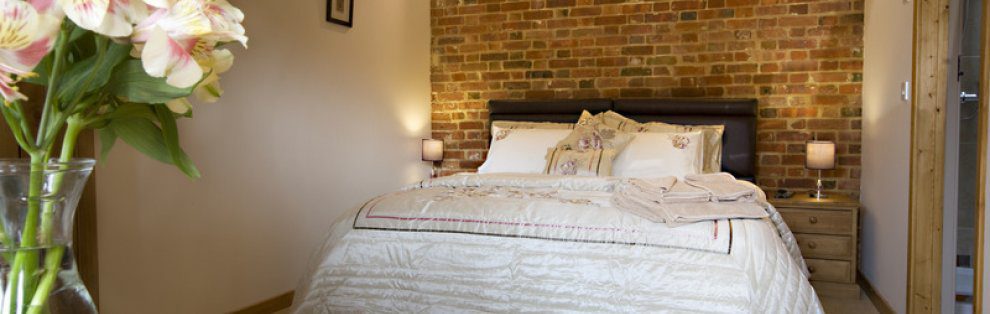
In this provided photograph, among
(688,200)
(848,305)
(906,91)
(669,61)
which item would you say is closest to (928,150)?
(906,91)

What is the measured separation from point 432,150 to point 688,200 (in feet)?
9.01

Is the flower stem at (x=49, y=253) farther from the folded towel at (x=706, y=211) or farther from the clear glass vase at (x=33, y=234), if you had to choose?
the folded towel at (x=706, y=211)

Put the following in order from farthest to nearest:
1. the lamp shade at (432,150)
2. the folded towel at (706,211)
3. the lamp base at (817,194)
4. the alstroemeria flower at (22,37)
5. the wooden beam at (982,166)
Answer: the lamp shade at (432,150)
the lamp base at (817,194)
the folded towel at (706,211)
the wooden beam at (982,166)
the alstroemeria flower at (22,37)

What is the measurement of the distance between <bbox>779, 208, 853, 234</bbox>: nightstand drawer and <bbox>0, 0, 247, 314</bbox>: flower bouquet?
3.80 meters

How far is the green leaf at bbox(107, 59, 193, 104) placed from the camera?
2.11ft

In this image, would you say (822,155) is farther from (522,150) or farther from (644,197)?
(644,197)

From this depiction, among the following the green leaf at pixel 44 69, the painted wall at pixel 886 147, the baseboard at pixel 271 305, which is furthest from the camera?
the baseboard at pixel 271 305

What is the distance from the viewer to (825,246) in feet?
12.7

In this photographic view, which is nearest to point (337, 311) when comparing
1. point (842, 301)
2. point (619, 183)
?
point (619, 183)

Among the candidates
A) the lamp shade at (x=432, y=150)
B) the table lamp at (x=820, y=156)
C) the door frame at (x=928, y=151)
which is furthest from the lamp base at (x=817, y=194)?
the lamp shade at (x=432, y=150)

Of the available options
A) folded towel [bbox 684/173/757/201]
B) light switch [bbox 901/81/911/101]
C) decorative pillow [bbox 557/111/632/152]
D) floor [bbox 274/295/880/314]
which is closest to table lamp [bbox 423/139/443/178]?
decorative pillow [bbox 557/111/632/152]

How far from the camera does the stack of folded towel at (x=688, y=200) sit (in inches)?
94.8

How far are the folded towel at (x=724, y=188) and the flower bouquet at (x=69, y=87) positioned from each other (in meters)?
2.25

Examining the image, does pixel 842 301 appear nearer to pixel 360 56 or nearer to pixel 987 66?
pixel 987 66
